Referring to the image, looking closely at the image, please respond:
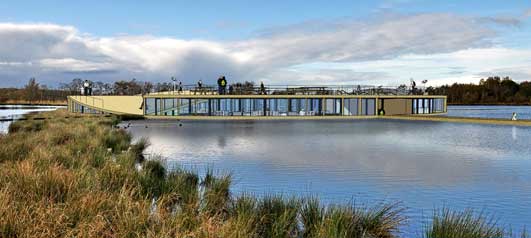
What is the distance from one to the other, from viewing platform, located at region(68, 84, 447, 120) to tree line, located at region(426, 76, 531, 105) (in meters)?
64.1

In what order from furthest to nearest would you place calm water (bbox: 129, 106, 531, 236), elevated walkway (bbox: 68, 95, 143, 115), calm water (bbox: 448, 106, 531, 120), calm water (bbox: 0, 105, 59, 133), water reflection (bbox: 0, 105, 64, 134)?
calm water (bbox: 448, 106, 531, 120) → elevated walkway (bbox: 68, 95, 143, 115) → water reflection (bbox: 0, 105, 64, 134) → calm water (bbox: 0, 105, 59, 133) → calm water (bbox: 129, 106, 531, 236)

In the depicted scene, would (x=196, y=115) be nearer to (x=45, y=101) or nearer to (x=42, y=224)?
(x=42, y=224)

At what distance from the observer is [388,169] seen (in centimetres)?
1186

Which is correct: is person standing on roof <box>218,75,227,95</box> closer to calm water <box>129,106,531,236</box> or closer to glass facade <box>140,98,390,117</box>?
glass facade <box>140,98,390,117</box>

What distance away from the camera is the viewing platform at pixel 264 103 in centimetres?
4169

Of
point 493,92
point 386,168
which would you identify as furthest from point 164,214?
point 493,92

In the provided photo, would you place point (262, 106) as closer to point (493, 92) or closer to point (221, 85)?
point (221, 85)

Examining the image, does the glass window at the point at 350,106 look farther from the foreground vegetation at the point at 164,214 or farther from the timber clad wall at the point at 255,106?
the foreground vegetation at the point at 164,214

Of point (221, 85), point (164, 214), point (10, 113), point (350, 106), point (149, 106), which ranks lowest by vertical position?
point (10, 113)

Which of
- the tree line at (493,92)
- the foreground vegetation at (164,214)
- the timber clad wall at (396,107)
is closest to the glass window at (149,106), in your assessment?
the timber clad wall at (396,107)

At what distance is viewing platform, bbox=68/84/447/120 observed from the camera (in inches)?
1641

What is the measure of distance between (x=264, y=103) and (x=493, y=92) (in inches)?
3235

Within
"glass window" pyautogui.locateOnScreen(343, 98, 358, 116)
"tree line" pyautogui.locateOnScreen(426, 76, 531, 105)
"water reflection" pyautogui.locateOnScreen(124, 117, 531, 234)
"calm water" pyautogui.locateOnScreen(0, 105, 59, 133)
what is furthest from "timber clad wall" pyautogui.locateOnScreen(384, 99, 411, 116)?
"tree line" pyautogui.locateOnScreen(426, 76, 531, 105)

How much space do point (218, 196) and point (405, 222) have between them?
2.79 m
